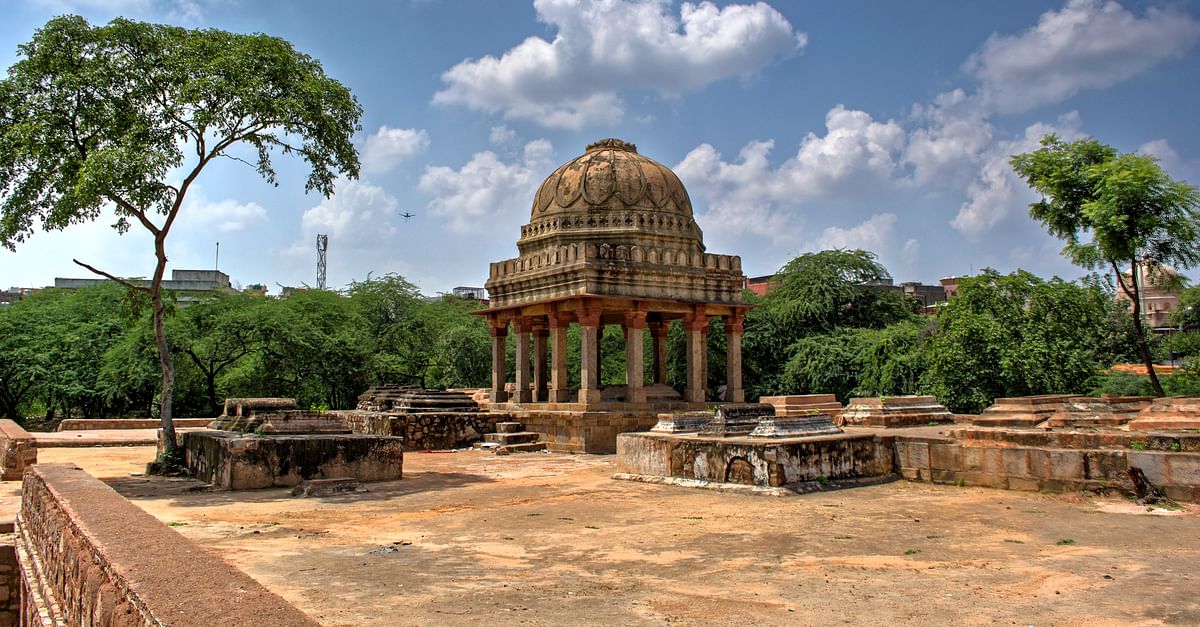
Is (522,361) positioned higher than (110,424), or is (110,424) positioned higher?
(522,361)

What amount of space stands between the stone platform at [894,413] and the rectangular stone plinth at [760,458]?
3.53m

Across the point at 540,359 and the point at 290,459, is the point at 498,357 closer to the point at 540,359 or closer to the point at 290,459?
the point at 540,359

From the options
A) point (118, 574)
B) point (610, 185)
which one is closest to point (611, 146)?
point (610, 185)

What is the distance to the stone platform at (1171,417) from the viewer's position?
888 centimetres

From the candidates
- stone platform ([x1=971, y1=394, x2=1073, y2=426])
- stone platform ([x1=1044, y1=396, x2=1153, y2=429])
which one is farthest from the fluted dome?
stone platform ([x1=1044, y1=396, x2=1153, y2=429])

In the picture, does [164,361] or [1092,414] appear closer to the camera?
[1092,414]

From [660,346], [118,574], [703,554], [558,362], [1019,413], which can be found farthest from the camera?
[660,346]

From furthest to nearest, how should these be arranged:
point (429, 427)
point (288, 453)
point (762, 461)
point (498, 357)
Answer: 1. point (498, 357)
2. point (429, 427)
3. point (288, 453)
4. point (762, 461)

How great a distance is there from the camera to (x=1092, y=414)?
396 inches

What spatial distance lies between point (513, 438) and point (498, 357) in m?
4.63

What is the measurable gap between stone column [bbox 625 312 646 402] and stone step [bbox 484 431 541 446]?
86.4 inches

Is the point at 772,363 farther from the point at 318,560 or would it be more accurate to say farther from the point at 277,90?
the point at 318,560

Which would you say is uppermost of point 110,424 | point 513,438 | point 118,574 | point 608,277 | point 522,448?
point 608,277

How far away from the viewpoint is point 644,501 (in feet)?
30.1
